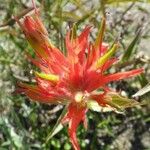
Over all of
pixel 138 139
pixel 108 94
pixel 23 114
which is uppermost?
pixel 23 114

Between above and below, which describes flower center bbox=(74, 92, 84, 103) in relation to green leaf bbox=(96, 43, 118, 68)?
below

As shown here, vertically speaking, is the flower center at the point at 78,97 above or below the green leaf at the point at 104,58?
below

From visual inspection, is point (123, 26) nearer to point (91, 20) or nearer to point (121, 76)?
point (91, 20)

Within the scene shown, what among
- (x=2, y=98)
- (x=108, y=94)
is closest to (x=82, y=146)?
(x=2, y=98)

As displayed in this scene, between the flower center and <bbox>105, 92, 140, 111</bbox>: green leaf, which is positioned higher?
the flower center

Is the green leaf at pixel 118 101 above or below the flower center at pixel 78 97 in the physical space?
below

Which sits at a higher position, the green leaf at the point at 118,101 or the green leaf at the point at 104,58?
the green leaf at the point at 104,58

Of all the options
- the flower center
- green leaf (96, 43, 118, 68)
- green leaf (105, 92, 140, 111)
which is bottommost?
green leaf (105, 92, 140, 111)

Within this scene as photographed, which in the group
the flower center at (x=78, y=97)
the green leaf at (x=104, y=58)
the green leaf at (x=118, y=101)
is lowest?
the green leaf at (x=118, y=101)
